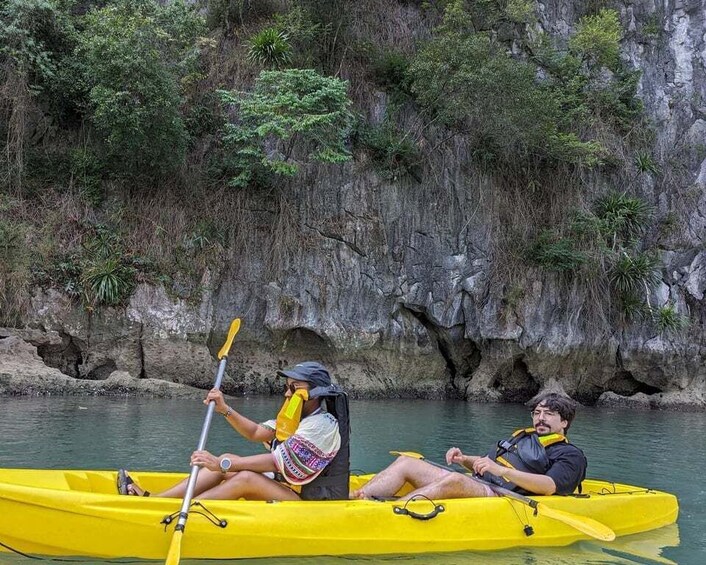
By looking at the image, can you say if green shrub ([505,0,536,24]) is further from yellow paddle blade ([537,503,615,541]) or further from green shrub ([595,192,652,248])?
yellow paddle blade ([537,503,615,541])

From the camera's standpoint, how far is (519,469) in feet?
16.2

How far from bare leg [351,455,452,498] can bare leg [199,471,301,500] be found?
26.9 inches

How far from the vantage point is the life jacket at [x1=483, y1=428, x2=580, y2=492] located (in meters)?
4.91

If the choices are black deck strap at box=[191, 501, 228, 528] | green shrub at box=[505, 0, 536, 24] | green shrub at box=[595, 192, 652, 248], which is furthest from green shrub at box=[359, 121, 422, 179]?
black deck strap at box=[191, 501, 228, 528]

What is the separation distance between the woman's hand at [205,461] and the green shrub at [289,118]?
1026 cm

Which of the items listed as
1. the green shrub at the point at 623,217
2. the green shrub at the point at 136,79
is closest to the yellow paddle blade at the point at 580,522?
the green shrub at the point at 136,79

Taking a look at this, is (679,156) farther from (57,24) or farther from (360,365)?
(57,24)

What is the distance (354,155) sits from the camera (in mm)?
16422

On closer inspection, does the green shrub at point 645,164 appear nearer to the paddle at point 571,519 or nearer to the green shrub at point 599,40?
the green shrub at point 599,40

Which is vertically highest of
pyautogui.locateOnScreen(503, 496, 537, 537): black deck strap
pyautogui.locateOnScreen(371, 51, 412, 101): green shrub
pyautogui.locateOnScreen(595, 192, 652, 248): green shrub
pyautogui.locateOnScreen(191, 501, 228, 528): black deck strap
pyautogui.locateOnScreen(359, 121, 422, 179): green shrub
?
pyautogui.locateOnScreen(371, 51, 412, 101): green shrub

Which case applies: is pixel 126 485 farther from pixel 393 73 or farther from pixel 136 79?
pixel 393 73

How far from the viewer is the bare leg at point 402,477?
15.6 feet

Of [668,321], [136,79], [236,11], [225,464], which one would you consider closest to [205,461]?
[225,464]

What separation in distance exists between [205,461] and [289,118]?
34.7 feet
